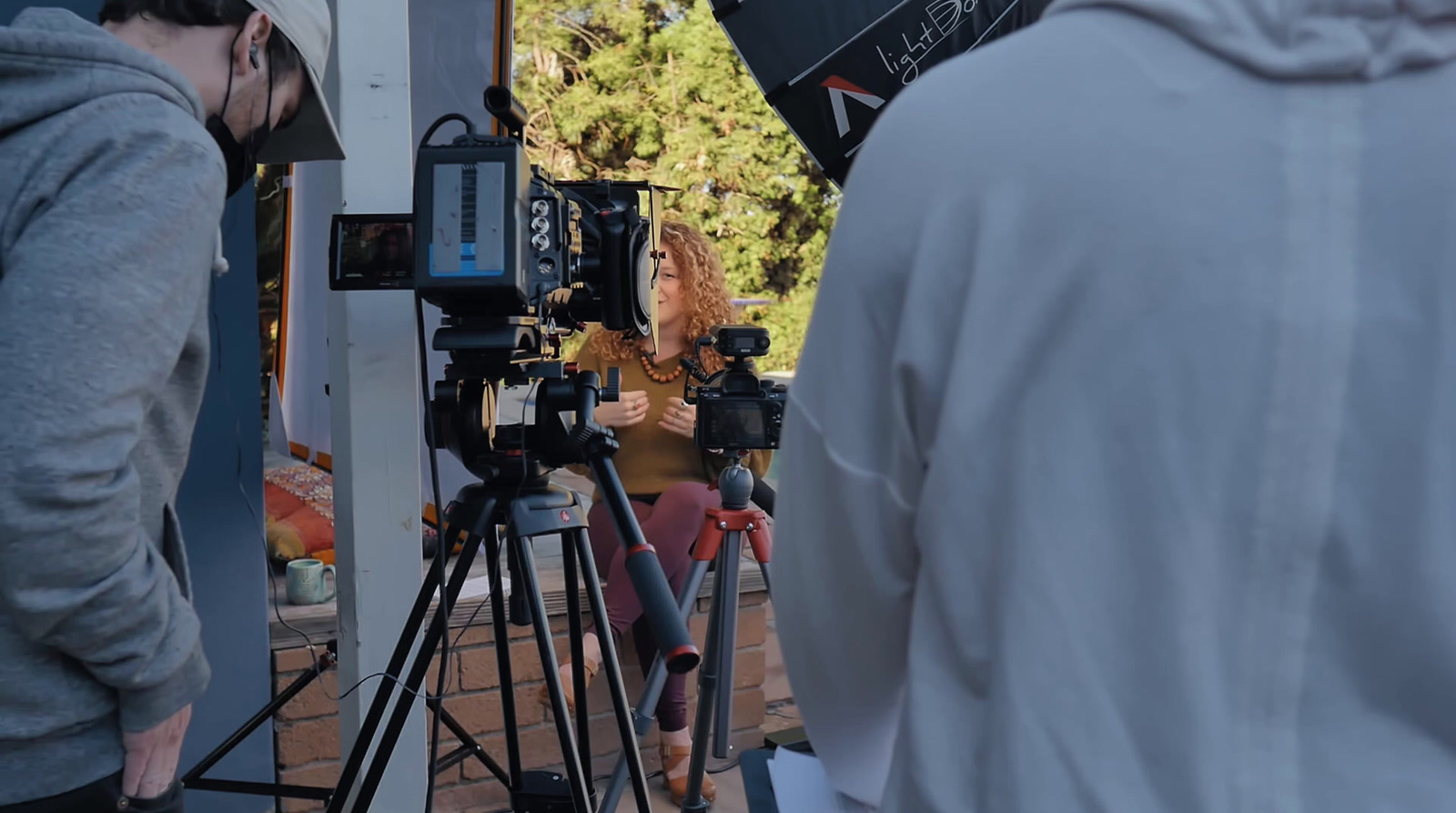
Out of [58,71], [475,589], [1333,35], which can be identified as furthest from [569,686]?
[1333,35]

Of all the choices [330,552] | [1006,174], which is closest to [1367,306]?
[1006,174]

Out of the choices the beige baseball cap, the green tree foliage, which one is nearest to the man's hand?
the beige baseball cap

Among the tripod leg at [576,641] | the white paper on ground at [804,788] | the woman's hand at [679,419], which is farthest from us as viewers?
the woman's hand at [679,419]

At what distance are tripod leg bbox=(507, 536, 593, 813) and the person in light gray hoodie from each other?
1.00m

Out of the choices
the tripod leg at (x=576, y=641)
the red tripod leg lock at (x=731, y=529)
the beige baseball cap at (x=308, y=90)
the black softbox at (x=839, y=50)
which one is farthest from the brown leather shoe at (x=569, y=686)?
the beige baseball cap at (x=308, y=90)

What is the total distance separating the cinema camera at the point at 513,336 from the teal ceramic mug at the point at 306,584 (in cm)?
121

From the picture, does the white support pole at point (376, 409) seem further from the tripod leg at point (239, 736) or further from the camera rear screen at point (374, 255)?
the tripod leg at point (239, 736)

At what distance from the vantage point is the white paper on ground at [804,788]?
0.89 meters

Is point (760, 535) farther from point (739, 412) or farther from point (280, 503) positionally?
point (280, 503)

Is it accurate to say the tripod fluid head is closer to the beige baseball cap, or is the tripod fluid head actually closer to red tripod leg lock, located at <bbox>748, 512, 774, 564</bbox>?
red tripod leg lock, located at <bbox>748, 512, 774, 564</bbox>

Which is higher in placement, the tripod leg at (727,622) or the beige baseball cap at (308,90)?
the beige baseball cap at (308,90)

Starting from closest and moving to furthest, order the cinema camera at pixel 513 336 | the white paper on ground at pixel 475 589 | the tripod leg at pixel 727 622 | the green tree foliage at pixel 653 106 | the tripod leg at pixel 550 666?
1. the cinema camera at pixel 513 336
2. the tripod leg at pixel 550 666
3. the tripod leg at pixel 727 622
4. the white paper on ground at pixel 475 589
5. the green tree foliage at pixel 653 106

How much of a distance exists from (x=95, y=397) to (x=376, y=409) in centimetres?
79

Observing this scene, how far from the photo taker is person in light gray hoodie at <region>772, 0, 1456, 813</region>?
580 mm
